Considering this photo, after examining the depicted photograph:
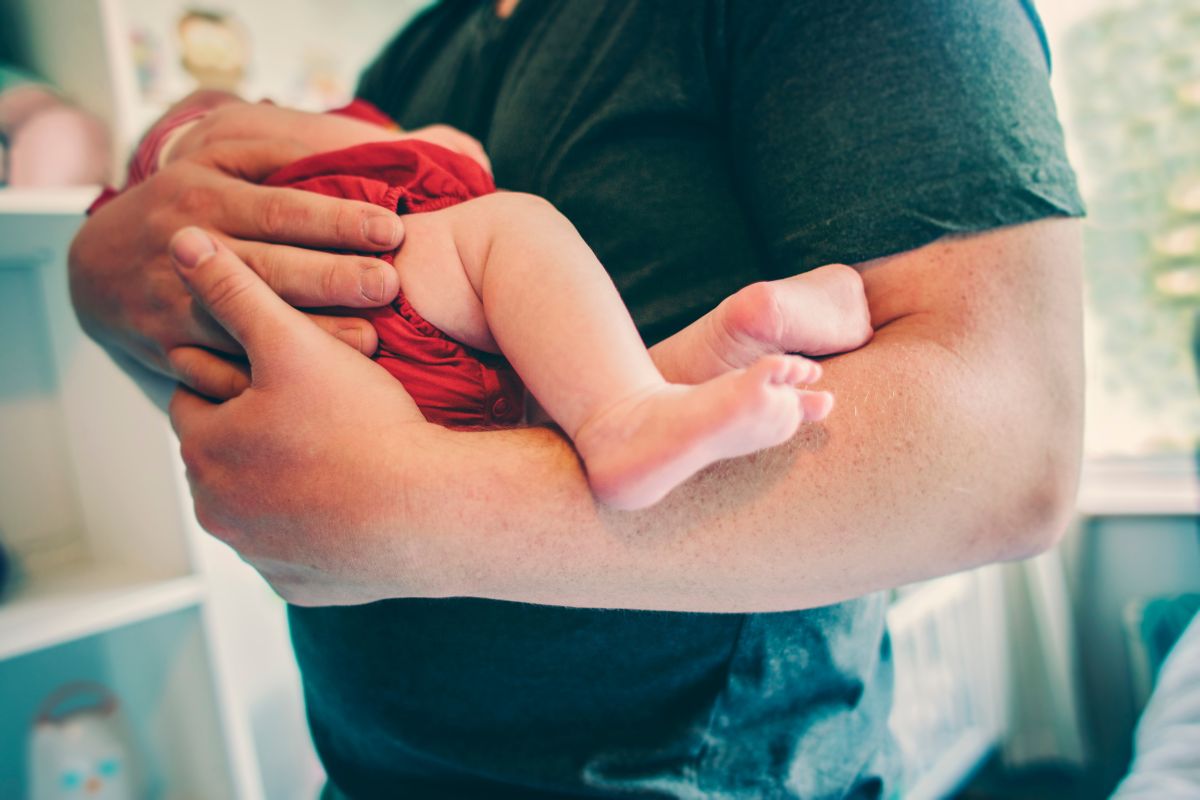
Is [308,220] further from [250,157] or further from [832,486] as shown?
[832,486]

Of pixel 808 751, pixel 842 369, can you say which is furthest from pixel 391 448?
pixel 808 751

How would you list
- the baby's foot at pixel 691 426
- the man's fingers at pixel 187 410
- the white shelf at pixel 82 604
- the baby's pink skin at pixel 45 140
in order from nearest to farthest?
the baby's foot at pixel 691 426 < the man's fingers at pixel 187 410 < the white shelf at pixel 82 604 < the baby's pink skin at pixel 45 140

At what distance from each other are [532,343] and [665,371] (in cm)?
9

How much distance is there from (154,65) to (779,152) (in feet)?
4.58

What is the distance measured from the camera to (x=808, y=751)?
0.52 metres

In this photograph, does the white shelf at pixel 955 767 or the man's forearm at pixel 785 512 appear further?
the white shelf at pixel 955 767

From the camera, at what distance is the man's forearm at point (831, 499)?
374 mm

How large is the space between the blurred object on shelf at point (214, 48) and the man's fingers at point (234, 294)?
1044mm

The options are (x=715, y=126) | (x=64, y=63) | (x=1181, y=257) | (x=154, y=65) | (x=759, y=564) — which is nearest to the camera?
(x=759, y=564)

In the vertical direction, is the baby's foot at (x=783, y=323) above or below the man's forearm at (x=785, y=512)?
above

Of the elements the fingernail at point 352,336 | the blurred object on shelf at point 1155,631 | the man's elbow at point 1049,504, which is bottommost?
the blurred object on shelf at point 1155,631

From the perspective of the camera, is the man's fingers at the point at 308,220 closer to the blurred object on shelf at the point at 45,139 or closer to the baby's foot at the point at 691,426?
the baby's foot at the point at 691,426

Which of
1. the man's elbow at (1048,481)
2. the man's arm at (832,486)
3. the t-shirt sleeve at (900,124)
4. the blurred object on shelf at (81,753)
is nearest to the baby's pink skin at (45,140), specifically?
the blurred object on shelf at (81,753)

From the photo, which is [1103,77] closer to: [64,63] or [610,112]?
[610,112]
